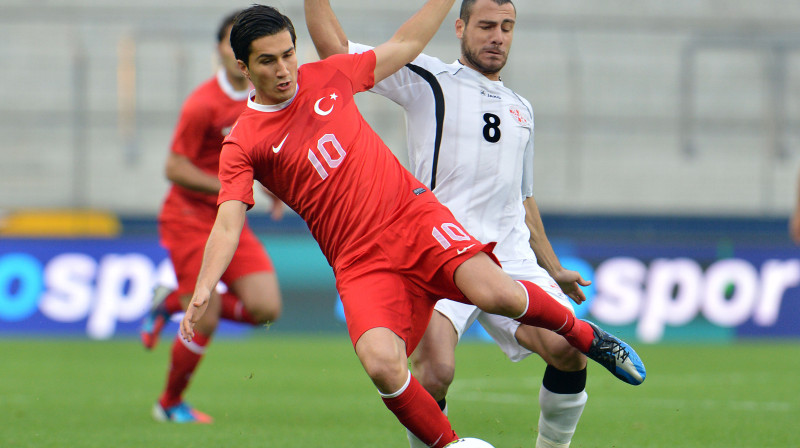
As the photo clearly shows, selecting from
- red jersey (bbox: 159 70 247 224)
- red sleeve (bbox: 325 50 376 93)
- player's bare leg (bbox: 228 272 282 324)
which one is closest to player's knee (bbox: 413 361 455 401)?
red sleeve (bbox: 325 50 376 93)

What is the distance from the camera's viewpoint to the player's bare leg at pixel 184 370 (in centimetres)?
677

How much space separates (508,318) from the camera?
195 inches

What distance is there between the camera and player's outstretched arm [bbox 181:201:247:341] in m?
4.09

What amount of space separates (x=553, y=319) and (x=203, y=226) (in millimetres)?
3427

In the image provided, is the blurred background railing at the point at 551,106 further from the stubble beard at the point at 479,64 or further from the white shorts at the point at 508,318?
the white shorts at the point at 508,318

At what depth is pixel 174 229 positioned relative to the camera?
718cm

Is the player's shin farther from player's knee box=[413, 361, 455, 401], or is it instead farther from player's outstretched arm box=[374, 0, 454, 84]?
player's outstretched arm box=[374, 0, 454, 84]

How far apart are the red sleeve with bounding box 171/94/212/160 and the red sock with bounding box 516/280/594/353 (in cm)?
322

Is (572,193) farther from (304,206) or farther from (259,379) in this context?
(304,206)

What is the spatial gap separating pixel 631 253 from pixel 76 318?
6.73 m

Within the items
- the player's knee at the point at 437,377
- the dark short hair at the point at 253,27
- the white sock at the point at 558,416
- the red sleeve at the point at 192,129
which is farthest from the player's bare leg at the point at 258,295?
the dark short hair at the point at 253,27

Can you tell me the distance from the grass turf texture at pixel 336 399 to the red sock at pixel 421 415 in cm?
117

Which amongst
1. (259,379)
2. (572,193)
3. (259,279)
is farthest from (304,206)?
(572,193)

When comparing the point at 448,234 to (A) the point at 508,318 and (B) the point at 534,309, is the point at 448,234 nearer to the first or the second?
(B) the point at 534,309
